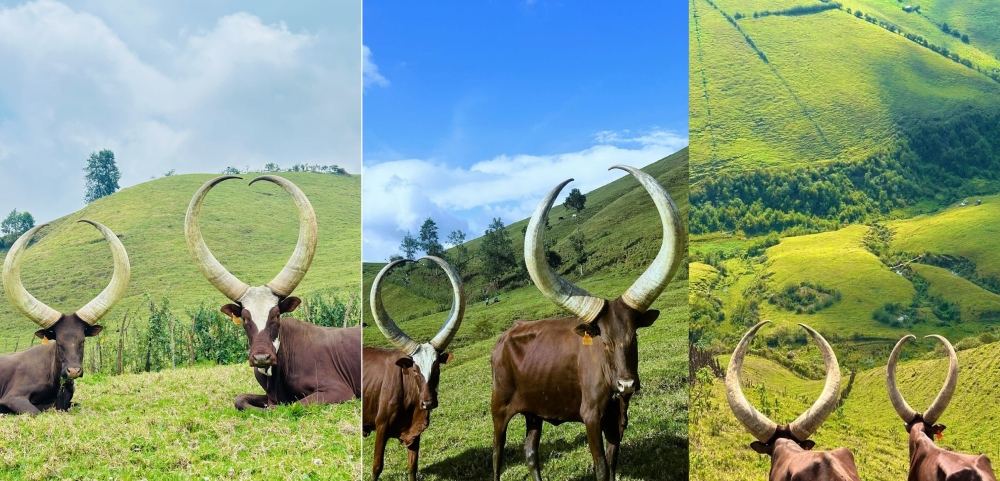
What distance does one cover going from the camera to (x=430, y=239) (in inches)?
287

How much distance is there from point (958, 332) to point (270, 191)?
6.79 metres

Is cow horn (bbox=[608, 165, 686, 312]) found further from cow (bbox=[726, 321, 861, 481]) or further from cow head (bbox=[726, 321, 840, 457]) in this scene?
cow head (bbox=[726, 321, 840, 457])

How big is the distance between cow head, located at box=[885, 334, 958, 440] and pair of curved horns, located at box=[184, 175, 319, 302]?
4.56m

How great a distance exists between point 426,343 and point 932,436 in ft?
11.1

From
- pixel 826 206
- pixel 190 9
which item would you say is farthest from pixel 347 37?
pixel 826 206

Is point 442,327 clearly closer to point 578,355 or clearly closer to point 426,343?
point 426,343

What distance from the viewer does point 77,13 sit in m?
9.16

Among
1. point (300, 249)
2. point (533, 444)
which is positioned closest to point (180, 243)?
point (300, 249)

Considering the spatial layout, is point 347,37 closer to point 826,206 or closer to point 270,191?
point 270,191

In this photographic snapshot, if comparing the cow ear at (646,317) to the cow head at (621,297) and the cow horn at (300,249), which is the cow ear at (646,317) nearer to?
the cow head at (621,297)

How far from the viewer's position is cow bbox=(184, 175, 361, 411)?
24.3ft

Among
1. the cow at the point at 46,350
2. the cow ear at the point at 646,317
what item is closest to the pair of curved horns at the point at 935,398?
the cow ear at the point at 646,317

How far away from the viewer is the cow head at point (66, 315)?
307 inches

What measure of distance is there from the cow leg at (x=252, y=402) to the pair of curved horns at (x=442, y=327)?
1.46 meters
